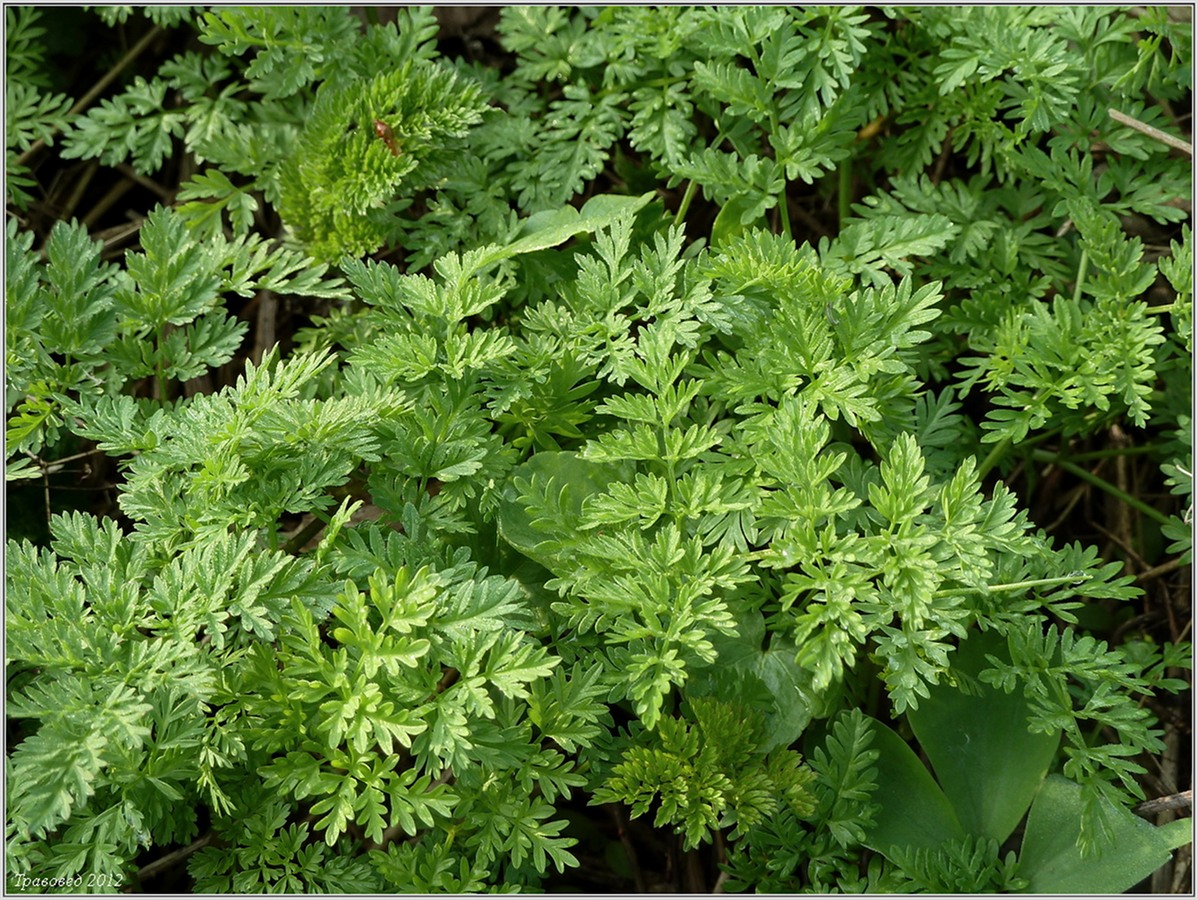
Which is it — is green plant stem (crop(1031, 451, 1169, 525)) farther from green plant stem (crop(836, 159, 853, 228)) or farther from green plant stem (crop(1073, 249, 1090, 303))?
green plant stem (crop(836, 159, 853, 228))

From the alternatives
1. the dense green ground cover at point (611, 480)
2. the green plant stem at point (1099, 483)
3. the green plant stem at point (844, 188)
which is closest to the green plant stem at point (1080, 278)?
the dense green ground cover at point (611, 480)

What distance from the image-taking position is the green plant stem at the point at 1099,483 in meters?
2.64

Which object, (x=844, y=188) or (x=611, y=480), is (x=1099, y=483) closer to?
(x=844, y=188)

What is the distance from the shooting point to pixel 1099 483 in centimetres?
265

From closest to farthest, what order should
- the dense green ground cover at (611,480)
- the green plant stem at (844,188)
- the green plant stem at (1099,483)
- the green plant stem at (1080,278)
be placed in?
the dense green ground cover at (611,480) → the green plant stem at (1080,278) → the green plant stem at (1099,483) → the green plant stem at (844,188)

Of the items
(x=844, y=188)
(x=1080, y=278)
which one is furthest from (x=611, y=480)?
(x=1080, y=278)

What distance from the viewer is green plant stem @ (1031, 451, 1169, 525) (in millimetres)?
2641

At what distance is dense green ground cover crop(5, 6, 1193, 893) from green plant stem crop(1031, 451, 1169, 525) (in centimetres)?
2

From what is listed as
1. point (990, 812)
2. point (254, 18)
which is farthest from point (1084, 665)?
point (254, 18)

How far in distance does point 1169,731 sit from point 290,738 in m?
2.08

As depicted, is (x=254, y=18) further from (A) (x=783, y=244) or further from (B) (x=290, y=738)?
(B) (x=290, y=738)

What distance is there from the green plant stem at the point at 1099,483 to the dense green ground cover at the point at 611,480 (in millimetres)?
25

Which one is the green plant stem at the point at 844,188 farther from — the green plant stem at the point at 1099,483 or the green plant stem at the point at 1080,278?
the green plant stem at the point at 1099,483

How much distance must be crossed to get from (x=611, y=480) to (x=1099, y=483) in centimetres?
131
